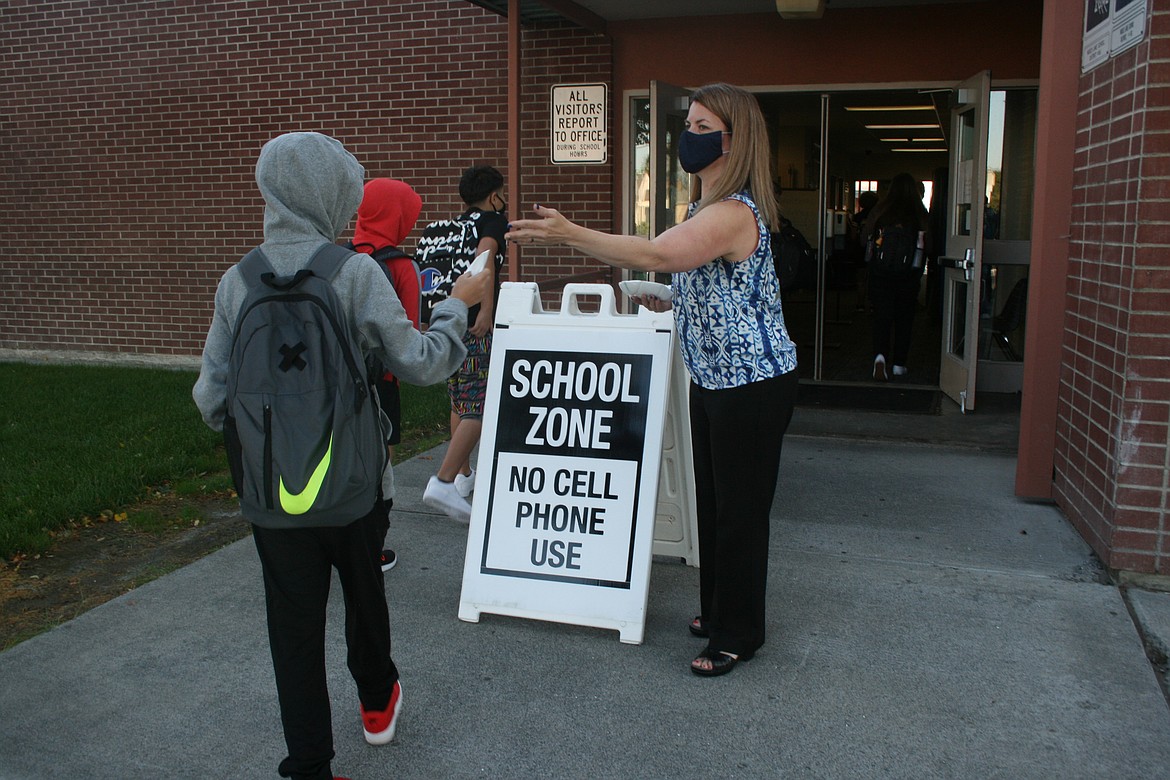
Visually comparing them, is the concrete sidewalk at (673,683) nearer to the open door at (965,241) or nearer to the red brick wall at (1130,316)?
the red brick wall at (1130,316)

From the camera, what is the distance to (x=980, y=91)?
7.34 m

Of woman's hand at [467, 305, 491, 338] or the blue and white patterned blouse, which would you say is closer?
the blue and white patterned blouse

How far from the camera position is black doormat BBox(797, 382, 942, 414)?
8023 millimetres

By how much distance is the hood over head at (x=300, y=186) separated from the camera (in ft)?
8.63

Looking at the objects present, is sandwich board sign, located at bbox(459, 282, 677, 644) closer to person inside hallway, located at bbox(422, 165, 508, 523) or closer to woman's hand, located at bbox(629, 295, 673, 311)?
woman's hand, located at bbox(629, 295, 673, 311)

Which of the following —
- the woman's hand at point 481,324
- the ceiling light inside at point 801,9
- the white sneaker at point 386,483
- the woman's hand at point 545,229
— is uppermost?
the ceiling light inside at point 801,9

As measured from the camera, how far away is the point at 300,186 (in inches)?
104

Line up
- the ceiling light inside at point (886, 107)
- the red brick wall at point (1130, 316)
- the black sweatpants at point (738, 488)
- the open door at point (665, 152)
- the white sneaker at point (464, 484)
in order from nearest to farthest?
the black sweatpants at point (738, 488)
the red brick wall at point (1130, 316)
the white sneaker at point (464, 484)
the open door at point (665, 152)
the ceiling light inside at point (886, 107)

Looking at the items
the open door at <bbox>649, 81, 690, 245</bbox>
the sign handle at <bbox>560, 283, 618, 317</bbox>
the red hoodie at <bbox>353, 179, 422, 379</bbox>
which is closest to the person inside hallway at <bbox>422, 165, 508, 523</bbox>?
the sign handle at <bbox>560, 283, 618, 317</bbox>

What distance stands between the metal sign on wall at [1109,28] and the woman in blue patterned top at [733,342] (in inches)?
77.3

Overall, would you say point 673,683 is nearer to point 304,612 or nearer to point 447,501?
point 304,612

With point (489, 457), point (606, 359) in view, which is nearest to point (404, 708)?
point (489, 457)

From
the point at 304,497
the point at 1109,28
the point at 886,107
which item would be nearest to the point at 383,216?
the point at 304,497

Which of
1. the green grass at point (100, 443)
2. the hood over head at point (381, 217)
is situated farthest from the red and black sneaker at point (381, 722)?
the green grass at point (100, 443)
